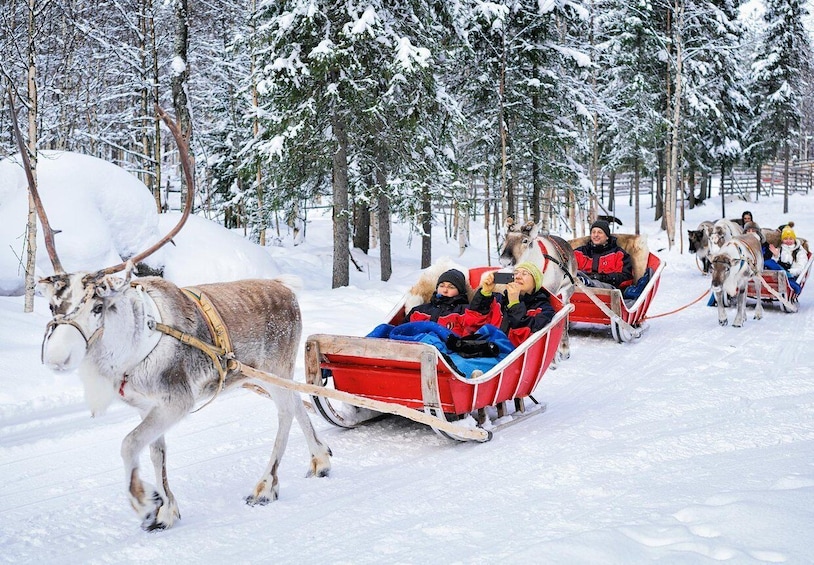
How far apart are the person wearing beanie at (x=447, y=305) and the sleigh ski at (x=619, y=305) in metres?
3.12

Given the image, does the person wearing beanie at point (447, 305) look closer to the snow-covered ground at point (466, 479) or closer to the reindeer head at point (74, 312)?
the snow-covered ground at point (466, 479)

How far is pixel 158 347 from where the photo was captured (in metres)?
4.06

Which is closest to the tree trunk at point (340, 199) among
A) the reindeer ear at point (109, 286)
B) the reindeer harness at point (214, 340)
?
the reindeer harness at point (214, 340)

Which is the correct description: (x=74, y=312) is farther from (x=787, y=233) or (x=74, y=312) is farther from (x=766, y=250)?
(x=787, y=233)

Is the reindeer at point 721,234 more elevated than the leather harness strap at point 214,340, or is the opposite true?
the reindeer at point 721,234

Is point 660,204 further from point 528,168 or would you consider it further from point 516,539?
point 516,539

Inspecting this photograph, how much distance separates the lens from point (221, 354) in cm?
434

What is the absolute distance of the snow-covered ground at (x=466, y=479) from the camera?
12.1 feet

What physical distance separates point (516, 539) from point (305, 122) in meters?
11.2

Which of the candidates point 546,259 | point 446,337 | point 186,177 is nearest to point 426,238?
point 546,259

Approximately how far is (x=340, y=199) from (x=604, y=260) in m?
5.56

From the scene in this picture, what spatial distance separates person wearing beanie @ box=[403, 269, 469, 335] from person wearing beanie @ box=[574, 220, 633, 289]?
14.6 feet

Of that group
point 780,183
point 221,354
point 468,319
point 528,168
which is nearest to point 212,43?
point 528,168

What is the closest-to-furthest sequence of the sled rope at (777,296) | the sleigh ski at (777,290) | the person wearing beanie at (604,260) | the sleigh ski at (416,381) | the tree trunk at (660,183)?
the sleigh ski at (416,381)
the person wearing beanie at (604,260)
the sled rope at (777,296)
the sleigh ski at (777,290)
the tree trunk at (660,183)
